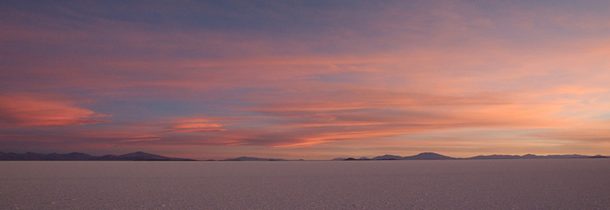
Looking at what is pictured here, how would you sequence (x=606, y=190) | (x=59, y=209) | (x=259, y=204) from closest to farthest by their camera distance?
(x=59, y=209) < (x=259, y=204) < (x=606, y=190)

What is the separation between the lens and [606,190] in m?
18.3

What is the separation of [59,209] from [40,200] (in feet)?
8.16

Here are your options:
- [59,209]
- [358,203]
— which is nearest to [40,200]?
[59,209]

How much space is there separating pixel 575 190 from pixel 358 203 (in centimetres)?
850

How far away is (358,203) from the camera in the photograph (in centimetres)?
1475

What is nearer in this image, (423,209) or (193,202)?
(423,209)

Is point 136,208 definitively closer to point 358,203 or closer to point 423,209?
point 358,203

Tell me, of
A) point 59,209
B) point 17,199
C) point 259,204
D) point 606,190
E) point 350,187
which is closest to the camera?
point 59,209

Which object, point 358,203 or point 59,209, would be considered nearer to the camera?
point 59,209

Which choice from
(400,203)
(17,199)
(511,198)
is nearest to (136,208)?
(17,199)

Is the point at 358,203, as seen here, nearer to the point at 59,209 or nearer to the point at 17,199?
the point at 59,209

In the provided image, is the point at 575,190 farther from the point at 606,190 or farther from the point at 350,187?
the point at 350,187

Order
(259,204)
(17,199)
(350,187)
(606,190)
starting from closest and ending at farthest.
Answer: (259,204) < (17,199) < (606,190) < (350,187)

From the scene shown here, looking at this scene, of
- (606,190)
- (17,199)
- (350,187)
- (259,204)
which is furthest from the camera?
(350,187)
